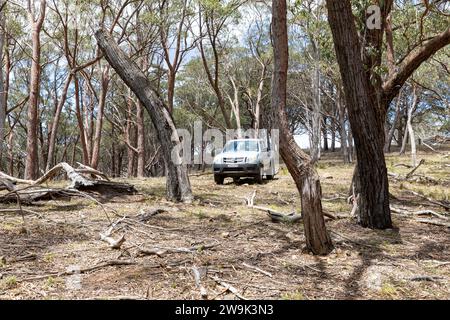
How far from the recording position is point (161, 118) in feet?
27.8

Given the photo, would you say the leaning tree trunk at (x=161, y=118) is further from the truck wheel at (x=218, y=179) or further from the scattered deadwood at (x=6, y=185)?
the truck wheel at (x=218, y=179)

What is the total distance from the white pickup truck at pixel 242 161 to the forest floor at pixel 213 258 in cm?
521

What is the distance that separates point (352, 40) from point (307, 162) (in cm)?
199

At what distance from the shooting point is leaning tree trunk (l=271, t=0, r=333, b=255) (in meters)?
4.27

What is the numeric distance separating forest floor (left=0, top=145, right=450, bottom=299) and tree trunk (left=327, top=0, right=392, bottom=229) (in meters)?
0.38

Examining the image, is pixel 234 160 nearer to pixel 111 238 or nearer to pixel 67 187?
pixel 67 187

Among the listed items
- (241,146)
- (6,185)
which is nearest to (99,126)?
(241,146)

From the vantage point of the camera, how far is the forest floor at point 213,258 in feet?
10.8

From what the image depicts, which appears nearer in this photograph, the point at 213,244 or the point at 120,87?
the point at 213,244

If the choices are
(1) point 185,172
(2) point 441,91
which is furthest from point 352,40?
(2) point 441,91

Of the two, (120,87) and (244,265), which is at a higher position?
(120,87)

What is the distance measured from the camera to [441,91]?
2703cm

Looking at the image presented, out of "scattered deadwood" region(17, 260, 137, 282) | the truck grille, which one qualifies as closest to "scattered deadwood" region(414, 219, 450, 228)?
"scattered deadwood" region(17, 260, 137, 282)

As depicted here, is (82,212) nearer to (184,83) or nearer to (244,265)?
(244,265)
